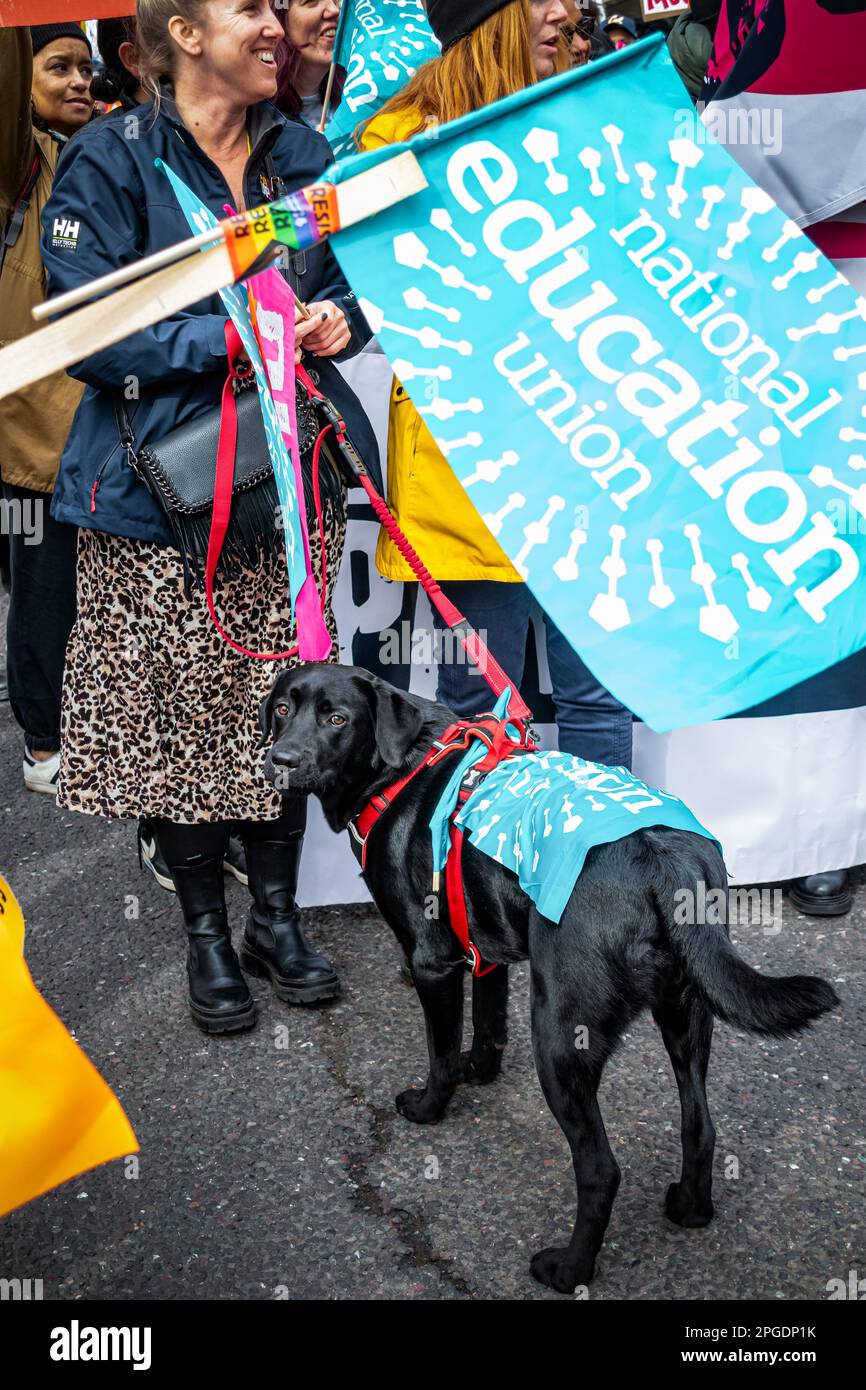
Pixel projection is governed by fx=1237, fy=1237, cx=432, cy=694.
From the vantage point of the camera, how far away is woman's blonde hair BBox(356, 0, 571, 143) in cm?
287

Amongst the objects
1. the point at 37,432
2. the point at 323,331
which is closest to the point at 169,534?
the point at 323,331

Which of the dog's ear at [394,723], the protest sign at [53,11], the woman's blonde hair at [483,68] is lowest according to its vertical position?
the dog's ear at [394,723]

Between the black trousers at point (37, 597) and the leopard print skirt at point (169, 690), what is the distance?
1444 mm

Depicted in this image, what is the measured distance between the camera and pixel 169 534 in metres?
2.81

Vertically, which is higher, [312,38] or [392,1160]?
[312,38]

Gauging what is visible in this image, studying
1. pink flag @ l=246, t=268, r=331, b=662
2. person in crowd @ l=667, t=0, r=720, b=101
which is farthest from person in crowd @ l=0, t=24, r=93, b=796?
person in crowd @ l=667, t=0, r=720, b=101

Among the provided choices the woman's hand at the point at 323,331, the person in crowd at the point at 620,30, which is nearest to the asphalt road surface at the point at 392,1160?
the woman's hand at the point at 323,331

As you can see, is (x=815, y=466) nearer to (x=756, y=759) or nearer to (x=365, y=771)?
(x=365, y=771)

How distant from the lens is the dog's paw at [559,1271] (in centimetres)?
229

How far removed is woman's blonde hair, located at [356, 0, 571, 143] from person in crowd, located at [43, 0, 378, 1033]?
0.30 m

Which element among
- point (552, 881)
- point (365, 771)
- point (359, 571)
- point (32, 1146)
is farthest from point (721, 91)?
point (32, 1146)

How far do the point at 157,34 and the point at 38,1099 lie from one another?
2265mm

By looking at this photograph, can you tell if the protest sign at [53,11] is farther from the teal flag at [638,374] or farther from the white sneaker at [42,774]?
the white sneaker at [42,774]

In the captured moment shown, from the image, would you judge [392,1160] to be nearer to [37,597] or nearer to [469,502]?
[469,502]
